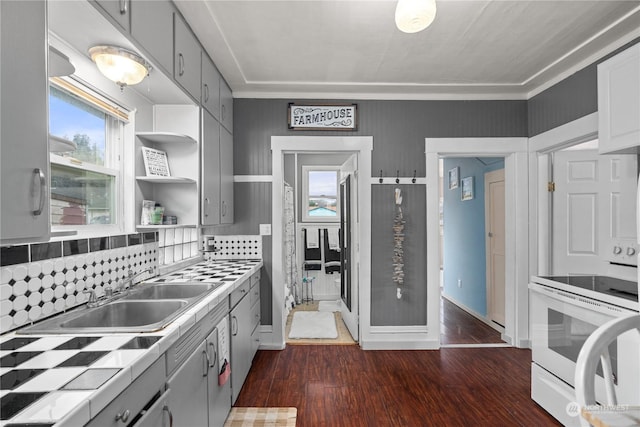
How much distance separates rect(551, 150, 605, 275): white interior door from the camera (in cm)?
279

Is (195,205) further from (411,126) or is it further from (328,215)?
(328,215)

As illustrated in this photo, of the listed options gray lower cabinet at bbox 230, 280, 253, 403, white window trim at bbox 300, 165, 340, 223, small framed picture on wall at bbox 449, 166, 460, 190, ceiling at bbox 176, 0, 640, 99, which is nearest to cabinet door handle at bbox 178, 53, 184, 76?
ceiling at bbox 176, 0, 640, 99

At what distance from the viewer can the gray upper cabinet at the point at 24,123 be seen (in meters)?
0.85

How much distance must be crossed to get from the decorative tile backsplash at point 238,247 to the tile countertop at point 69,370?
6.01 ft

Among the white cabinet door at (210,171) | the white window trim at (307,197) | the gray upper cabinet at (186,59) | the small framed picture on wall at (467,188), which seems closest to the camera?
the gray upper cabinet at (186,59)

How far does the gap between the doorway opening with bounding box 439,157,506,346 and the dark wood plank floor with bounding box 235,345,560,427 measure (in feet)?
1.79

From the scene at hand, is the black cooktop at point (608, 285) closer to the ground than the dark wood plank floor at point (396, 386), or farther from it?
farther from it

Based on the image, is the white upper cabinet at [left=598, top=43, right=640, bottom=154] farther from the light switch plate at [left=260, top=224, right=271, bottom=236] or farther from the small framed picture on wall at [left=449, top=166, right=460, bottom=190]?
the small framed picture on wall at [left=449, top=166, right=460, bottom=190]

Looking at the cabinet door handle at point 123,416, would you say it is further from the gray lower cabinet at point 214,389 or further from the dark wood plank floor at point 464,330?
the dark wood plank floor at point 464,330

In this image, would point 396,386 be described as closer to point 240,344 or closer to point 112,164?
point 240,344

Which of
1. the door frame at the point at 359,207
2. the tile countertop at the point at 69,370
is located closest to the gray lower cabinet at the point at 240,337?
the door frame at the point at 359,207

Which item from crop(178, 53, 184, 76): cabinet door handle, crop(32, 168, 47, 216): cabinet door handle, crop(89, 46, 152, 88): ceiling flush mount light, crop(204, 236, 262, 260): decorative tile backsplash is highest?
crop(178, 53, 184, 76): cabinet door handle

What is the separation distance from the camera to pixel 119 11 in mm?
1386

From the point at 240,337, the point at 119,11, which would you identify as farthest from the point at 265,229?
the point at 119,11
